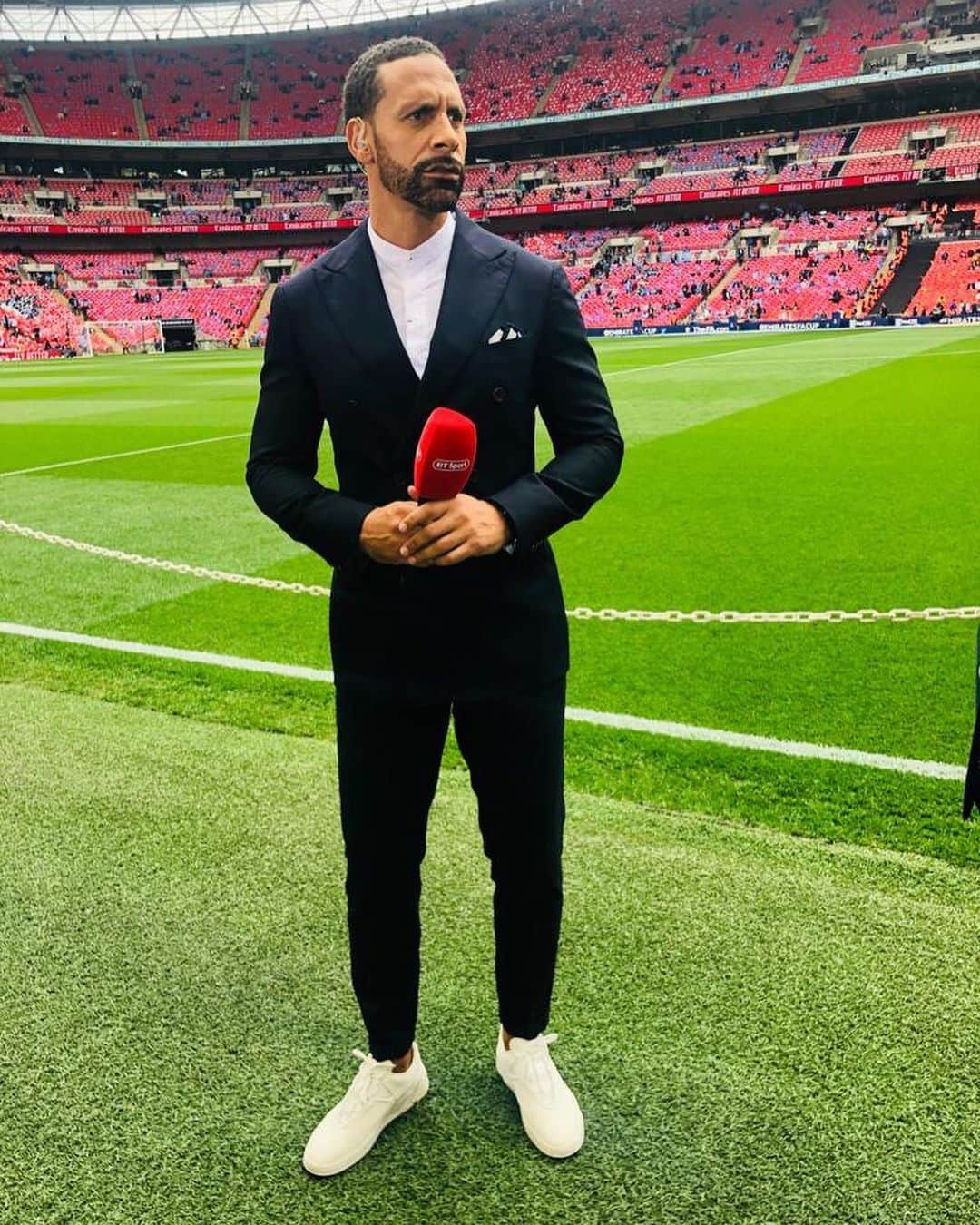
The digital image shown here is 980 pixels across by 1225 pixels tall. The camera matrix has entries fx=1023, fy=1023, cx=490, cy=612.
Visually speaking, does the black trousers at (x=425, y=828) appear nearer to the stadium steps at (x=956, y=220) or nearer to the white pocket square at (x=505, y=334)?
the white pocket square at (x=505, y=334)

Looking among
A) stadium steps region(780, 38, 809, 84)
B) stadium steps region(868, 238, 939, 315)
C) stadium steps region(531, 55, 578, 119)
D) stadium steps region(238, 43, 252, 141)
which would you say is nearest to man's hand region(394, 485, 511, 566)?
stadium steps region(868, 238, 939, 315)

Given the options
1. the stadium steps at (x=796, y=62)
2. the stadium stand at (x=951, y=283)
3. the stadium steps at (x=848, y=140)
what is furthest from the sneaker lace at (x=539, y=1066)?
the stadium steps at (x=796, y=62)

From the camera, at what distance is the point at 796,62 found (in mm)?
60469

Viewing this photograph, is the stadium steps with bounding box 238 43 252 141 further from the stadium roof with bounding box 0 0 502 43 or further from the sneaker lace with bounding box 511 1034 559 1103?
the sneaker lace with bounding box 511 1034 559 1103

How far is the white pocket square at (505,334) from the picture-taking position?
2.16m

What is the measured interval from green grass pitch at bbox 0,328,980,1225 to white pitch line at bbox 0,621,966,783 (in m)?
0.10

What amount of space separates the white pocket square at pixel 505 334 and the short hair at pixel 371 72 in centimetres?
51

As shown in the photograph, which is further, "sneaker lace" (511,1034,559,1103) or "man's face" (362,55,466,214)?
"sneaker lace" (511,1034,559,1103)

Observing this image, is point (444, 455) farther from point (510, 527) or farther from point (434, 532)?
point (510, 527)

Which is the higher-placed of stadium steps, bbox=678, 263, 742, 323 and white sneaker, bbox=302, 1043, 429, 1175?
white sneaker, bbox=302, 1043, 429, 1175

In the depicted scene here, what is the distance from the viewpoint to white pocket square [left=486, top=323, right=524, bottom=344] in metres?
2.16

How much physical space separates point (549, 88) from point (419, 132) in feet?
246

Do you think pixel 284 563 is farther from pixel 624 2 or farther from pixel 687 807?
pixel 624 2

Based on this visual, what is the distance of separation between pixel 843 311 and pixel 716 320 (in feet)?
20.2
